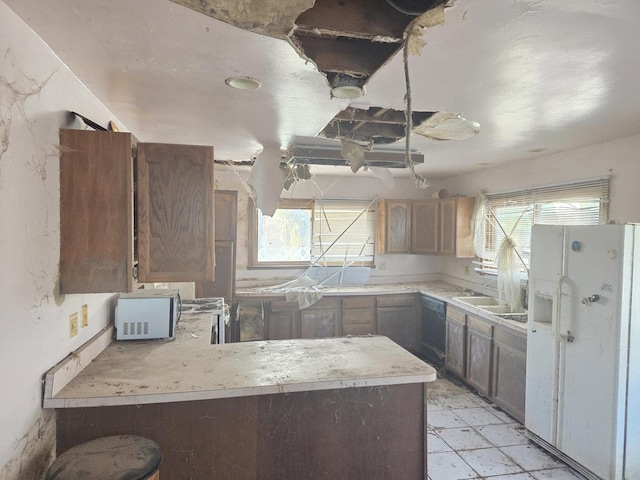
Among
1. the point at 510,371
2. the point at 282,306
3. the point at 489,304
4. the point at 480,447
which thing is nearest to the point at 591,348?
the point at 510,371

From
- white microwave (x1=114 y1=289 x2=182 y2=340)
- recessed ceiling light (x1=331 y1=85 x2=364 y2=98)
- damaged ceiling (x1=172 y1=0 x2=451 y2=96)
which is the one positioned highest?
damaged ceiling (x1=172 y1=0 x2=451 y2=96)

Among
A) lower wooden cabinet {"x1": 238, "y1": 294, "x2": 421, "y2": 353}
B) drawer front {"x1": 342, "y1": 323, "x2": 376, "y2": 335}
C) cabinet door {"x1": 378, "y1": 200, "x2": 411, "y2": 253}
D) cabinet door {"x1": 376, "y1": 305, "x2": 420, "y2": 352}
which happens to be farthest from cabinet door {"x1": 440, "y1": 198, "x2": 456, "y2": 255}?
drawer front {"x1": 342, "y1": 323, "x2": 376, "y2": 335}

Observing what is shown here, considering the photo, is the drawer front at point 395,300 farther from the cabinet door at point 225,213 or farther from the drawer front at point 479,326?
the cabinet door at point 225,213

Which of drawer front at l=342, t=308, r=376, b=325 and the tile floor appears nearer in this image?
the tile floor

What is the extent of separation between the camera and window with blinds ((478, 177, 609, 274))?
3.08 m

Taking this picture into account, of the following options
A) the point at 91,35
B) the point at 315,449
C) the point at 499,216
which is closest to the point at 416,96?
the point at 91,35

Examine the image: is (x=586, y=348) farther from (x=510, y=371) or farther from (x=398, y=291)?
→ (x=398, y=291)

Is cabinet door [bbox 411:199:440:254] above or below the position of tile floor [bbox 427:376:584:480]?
above

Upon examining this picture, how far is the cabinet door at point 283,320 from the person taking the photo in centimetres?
436

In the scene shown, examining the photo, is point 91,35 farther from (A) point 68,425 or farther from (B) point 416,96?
(A) point 68,425

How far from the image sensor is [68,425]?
64.1 inches

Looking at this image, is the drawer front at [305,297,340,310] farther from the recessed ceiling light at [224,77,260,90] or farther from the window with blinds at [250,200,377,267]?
the recessed ceiling light at [224,77,260,90]

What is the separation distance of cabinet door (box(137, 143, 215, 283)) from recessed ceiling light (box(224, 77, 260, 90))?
0.35 m

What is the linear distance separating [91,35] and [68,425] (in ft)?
5.03
